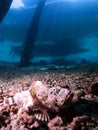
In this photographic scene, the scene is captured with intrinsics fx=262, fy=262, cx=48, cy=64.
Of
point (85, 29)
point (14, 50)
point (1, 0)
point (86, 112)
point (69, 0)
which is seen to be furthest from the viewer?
point (69, 0)

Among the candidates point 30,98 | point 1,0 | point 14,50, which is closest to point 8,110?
point 30,98

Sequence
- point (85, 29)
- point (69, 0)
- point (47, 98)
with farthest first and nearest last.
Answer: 1. point (69, 0)
2. point (85, 29)
3. point (47, 98)

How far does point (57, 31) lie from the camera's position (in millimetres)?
19203

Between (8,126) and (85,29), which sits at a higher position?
(85,29)

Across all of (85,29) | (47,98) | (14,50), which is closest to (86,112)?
(47,98)

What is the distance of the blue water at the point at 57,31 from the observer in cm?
1681

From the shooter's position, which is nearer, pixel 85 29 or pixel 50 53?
pixel 50 53

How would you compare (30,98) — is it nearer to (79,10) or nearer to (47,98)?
(47,98)

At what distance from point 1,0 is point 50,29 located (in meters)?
12.4

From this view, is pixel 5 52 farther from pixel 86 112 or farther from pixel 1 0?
pixel 86 112

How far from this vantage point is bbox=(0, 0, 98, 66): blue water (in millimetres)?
16812

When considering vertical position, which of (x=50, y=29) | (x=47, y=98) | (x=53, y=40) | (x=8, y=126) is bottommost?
(x=8, y=126)

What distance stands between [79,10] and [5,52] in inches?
252

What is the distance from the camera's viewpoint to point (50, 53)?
53.9ft
